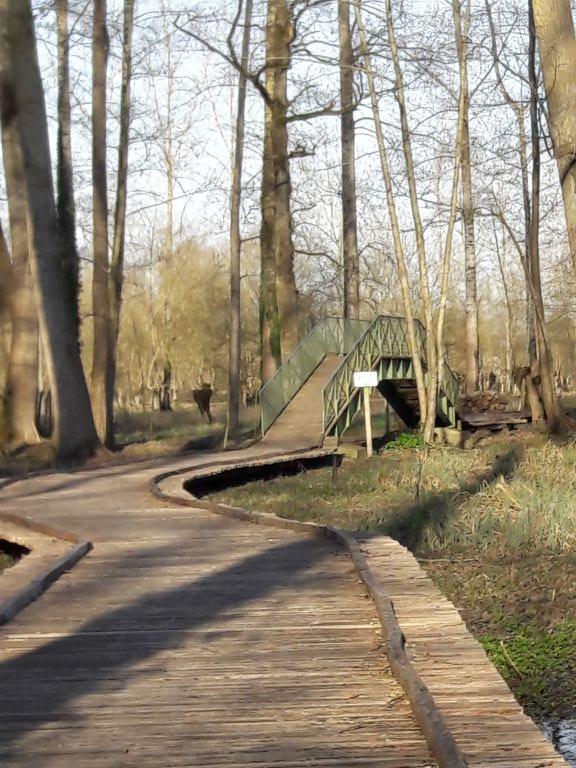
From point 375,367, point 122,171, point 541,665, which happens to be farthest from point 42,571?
point 122,171

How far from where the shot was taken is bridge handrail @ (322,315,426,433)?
2341 cm

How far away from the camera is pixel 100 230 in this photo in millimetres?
28219

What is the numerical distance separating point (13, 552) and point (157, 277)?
47852 millimetres

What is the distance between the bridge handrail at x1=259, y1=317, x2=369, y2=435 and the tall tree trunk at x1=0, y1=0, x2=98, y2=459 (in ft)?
13.8

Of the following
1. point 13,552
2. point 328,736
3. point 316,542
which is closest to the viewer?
point 328,736

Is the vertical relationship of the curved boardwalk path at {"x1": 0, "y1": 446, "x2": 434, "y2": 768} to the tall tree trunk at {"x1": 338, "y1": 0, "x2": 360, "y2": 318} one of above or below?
below

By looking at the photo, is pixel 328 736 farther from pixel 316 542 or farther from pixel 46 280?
pixel 46 280

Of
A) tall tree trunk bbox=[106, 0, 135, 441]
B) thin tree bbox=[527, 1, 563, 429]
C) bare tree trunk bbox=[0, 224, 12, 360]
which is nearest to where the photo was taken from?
thin tree bbox=[527, 1, 563, 429]

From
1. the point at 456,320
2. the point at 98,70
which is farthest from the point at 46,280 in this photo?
the point at 456,320

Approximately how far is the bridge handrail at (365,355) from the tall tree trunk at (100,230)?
6190mm

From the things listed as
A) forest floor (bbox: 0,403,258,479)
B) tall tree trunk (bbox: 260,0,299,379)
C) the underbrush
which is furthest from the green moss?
tall tree trunk (bbox: 260,0,299,379)

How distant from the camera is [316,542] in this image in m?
10.2

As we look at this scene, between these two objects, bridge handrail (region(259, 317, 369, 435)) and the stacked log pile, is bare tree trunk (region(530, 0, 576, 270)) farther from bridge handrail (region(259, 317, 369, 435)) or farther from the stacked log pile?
the stacked log pile

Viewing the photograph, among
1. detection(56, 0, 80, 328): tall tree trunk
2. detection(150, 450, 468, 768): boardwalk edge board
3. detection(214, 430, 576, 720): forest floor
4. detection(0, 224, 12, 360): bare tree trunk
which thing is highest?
detection(56, 0, 80, 328): tall tree trunk
